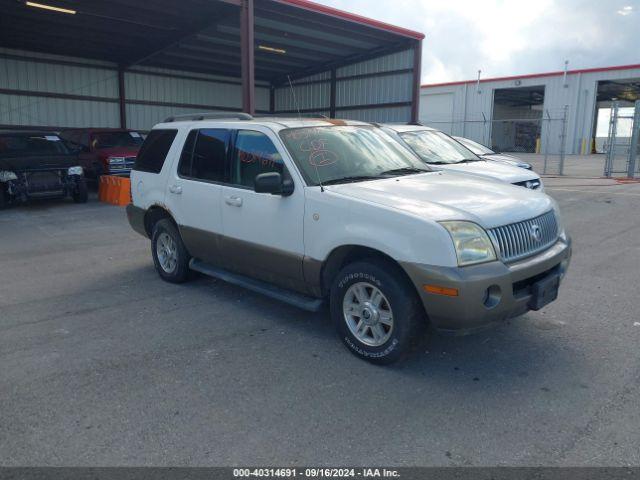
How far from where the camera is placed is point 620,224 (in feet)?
31.2

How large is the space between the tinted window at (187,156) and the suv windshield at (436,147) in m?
4.55

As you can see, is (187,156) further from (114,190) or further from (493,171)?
(114,190)

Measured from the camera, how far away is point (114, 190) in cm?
1316

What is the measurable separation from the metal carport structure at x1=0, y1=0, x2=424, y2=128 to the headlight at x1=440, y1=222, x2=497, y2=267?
35.4 feet

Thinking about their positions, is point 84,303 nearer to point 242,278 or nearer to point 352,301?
point 242,278

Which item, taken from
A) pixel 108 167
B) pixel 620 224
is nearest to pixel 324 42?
pixel 108 167

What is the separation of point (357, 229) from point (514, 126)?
45274 millimetres

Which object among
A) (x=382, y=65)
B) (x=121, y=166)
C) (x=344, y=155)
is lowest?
(x=121, y=166)

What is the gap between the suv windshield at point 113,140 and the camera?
1510cm

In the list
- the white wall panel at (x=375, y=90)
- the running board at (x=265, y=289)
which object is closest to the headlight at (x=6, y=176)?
the running board at (x=265, y=289)

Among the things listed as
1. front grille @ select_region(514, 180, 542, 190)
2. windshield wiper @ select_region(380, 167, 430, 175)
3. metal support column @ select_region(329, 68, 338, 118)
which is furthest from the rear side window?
metal support column @ select_region(329, 68, 338, 118)

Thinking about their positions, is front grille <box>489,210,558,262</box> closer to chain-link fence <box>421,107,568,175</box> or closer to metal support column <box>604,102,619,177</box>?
metal support column <box>604,102,619,177</box>

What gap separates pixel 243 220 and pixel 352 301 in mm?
1391

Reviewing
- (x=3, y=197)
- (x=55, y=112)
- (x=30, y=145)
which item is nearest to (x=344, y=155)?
(x=3, y=197)
